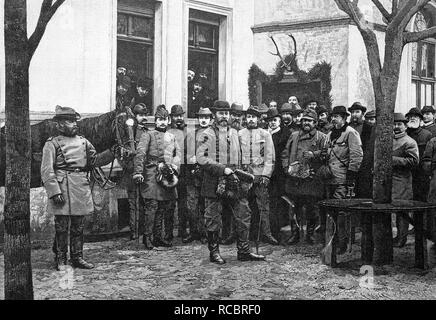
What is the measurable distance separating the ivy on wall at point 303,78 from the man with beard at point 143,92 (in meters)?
2.42

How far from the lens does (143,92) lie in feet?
34.1

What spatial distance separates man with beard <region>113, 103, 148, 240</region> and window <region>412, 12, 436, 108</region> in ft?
22.6

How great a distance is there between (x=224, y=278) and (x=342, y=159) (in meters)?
2.53

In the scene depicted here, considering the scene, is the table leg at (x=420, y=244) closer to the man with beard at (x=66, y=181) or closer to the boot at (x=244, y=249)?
the boot at (x=244, y=249)

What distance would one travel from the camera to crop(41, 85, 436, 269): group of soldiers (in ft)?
22.5

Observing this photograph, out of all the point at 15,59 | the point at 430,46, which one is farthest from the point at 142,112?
the point at 430,46

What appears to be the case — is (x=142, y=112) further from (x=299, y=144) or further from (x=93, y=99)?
(x=299, y=144)

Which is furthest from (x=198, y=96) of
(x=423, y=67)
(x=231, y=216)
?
(x=423, y=67)

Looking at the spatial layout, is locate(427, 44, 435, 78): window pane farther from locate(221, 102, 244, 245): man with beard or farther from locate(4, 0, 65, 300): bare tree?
locate(4, 0, 65, 300): bare tree

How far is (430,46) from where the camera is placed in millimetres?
13438

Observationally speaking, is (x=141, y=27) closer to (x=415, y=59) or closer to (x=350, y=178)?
(x=350, y=178)

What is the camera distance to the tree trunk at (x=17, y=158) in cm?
447

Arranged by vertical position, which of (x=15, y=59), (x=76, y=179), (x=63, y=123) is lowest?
(x=76, y=179)

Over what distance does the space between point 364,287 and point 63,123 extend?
3748mm
